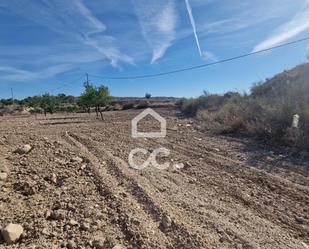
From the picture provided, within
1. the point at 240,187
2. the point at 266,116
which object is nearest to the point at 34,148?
the point at 240,187

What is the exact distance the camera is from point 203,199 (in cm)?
411

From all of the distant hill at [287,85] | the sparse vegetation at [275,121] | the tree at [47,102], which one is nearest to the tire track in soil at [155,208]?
the sparse vegetation at [275,121]

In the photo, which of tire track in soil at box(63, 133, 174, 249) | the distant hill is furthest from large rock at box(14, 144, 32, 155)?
the distant hill

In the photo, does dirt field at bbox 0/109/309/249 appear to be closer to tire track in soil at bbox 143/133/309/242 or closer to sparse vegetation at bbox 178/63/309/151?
tire track in soil at bbox 143/133/309/242

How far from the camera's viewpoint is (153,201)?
12.7 ft

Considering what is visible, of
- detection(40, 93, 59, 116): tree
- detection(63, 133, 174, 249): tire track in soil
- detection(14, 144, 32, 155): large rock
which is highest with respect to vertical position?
detection(40, 93, 59, 116): tree

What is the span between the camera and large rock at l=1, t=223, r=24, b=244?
2836 millimetres

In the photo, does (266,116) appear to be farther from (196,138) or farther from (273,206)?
(273,206)

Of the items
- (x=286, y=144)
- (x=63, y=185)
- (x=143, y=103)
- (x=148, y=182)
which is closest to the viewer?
(x=63, y=185)

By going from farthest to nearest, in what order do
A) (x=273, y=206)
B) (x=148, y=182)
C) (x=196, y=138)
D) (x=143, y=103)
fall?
1. (x=143, y=103)
2. (x=196, y=138)
3. (x=148, y=182)
4. (x=273, y=206)

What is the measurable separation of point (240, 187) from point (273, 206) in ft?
2.54

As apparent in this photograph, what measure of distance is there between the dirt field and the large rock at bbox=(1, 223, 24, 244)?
55mm

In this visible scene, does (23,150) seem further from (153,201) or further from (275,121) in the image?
(275,121)

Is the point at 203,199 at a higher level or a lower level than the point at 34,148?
lower
